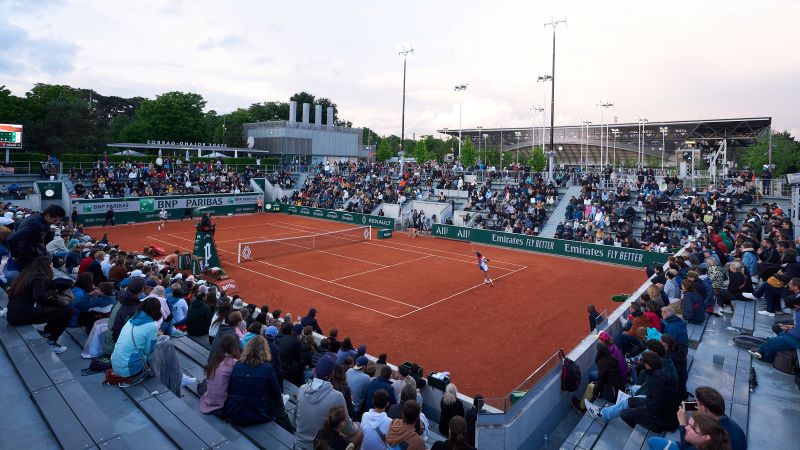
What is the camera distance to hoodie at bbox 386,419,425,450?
5355mm

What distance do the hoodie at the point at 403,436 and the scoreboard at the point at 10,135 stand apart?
48.7 m

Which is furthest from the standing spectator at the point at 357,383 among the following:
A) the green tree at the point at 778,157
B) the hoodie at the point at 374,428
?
the green tree at the point at 778,157

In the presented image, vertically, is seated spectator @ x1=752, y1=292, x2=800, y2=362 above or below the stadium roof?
below

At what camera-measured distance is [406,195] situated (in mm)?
43906

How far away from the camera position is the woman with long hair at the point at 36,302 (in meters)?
6.78

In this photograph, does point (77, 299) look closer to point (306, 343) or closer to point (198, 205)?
point (306, 343)

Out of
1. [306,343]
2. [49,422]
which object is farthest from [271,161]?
[49,422]

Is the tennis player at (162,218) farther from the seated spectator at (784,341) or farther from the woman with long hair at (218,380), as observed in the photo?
the seated spectator at (784,341)

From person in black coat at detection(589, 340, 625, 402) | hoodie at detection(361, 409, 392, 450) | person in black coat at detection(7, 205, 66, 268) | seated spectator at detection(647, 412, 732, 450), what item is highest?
person in black coat at detection(7, 205, 66, 268)

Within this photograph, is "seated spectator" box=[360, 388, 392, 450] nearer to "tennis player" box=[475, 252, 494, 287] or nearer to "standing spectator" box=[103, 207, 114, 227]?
"tennis player" box=[475, 252, 494, 287]

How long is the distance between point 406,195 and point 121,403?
38625mm

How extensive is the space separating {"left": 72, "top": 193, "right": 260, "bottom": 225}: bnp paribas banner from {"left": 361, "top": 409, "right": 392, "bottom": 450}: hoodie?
38574 millimetres

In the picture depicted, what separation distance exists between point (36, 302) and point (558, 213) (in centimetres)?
3397

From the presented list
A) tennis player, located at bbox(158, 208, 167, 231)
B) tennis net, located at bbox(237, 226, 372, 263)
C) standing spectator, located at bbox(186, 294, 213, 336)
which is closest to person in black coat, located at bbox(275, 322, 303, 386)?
standing spectator, located at bbox(186, 294, 213, 336)
